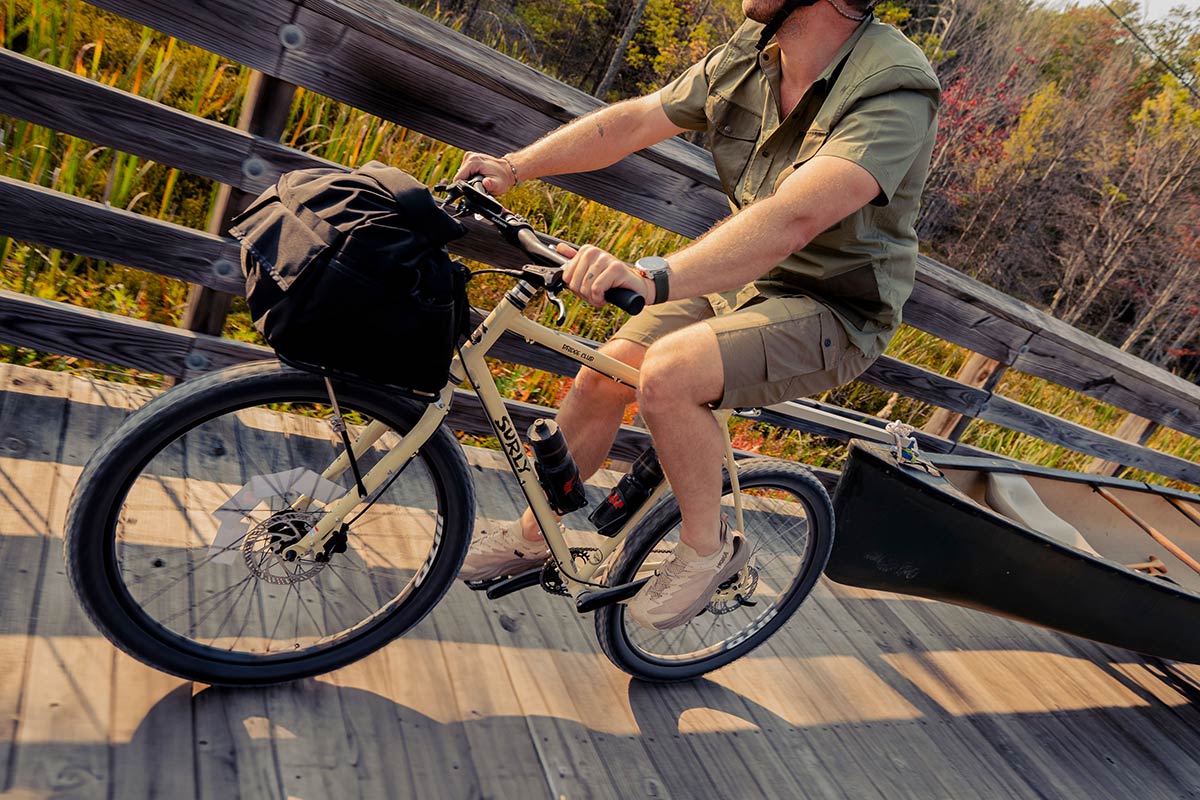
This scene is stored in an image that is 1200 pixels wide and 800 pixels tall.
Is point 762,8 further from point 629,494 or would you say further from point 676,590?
point 676,590

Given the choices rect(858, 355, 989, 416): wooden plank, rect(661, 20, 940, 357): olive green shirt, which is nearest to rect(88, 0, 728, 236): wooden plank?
rect(661, 20, 940, 357): olive green shirt

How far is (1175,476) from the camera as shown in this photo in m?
5.60

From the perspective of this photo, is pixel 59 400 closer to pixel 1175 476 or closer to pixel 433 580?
pixel 433 580

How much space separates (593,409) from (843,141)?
38.5 inches

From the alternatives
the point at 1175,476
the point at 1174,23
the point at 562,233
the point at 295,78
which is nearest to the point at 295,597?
the point at 295,78

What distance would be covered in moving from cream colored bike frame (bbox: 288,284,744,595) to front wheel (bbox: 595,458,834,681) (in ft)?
0.59

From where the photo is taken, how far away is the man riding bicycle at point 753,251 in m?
2.02

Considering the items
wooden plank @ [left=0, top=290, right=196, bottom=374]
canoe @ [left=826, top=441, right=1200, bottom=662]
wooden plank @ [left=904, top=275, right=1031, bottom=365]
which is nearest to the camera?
wooden plank @ [left=0, top=290, right=196, bottom=374]

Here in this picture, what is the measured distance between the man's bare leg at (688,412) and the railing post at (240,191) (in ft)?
4.52

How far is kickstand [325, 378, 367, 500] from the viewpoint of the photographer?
1953 millimetres

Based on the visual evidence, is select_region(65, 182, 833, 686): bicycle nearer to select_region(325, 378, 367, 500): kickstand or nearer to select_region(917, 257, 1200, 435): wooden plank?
select_region(325, 378, 367, 500): kickstand

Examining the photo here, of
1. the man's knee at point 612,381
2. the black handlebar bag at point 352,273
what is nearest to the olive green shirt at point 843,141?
the man's knee at point 612,381

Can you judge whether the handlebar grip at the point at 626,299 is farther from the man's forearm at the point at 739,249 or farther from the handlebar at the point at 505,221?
the man's forearm at the point at 739,249

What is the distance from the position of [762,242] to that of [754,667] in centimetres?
165
